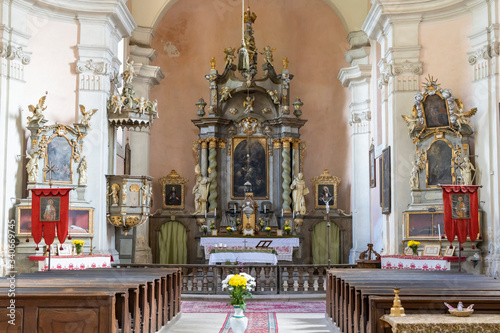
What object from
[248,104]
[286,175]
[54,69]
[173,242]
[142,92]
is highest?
[142,92]

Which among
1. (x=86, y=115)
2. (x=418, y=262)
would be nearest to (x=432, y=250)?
(x=418, y=262)

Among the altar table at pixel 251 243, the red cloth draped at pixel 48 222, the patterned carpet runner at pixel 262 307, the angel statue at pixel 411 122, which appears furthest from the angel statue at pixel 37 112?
the angel statue at pixel 411 122

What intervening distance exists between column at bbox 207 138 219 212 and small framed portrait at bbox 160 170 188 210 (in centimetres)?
101

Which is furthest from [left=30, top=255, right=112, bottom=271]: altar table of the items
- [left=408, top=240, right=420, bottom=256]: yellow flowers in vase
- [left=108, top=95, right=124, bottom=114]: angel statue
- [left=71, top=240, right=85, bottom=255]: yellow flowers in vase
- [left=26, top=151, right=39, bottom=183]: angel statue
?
[left=408, top=240, right=420, bottom=256]: yellow flowers in vase

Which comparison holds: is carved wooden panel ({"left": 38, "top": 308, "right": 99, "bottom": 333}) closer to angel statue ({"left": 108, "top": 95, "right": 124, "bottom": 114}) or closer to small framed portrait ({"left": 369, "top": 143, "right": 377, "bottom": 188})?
angel statue ({"left": 108, "top": 95, "right": 124, "bottom": 114})

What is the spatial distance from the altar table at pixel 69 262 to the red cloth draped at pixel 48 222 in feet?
1.53

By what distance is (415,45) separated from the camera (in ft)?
47.5

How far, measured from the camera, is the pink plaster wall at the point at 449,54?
13891 mm

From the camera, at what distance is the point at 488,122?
12.8m

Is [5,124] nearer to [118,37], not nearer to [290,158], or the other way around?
[118,37]

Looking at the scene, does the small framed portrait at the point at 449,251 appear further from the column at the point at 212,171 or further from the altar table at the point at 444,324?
the column at the point at 212,171

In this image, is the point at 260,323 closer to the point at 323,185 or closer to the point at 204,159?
the point at 204,159

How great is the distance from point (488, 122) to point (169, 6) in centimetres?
1044

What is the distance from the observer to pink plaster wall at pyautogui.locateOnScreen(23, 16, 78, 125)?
13.6 meters
